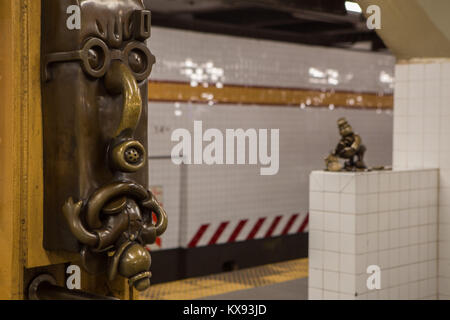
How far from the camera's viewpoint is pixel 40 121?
4.38 feet

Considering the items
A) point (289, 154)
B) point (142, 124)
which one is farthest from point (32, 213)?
point (289, 154)

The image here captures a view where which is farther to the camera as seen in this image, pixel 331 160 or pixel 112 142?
pixel 331 160

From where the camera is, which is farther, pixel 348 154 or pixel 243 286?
pixel 243 286

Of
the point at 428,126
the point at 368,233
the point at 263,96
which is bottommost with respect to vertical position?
Result: the point at 368,233

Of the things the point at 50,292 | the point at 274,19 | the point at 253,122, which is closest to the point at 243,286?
the point at 253,122

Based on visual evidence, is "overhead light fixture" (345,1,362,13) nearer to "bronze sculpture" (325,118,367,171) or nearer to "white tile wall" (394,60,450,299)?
"white tile wall" (394,60,450,299)

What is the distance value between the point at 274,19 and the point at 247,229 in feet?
8.12

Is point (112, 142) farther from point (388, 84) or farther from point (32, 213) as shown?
point (388, 84)

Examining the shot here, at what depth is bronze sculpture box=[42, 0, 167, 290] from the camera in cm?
126

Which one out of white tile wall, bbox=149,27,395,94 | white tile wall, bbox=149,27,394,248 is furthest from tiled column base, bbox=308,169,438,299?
white tile wall, bbox=149,27,395,94

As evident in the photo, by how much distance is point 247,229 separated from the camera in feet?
25.0

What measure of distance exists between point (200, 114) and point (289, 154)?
5.08 feet

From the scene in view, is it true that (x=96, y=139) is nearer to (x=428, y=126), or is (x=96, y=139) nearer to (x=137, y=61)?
(x=137, y=61)

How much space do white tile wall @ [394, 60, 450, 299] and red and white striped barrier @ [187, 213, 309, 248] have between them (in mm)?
2177
